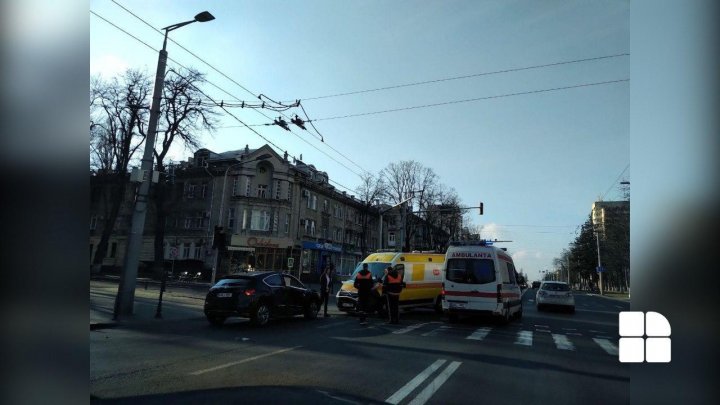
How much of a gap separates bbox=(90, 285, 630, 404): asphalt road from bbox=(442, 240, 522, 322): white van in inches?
73.6

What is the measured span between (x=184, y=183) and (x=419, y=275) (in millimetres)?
35756

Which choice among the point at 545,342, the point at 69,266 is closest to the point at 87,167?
the point at 69,266

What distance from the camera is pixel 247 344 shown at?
9016 millimetres

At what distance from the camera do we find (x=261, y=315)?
12.4 meters

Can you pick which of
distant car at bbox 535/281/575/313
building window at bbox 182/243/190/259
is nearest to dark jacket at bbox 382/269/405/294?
distant car at bbox 535/281/575/313

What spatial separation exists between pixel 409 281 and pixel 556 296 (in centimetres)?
927

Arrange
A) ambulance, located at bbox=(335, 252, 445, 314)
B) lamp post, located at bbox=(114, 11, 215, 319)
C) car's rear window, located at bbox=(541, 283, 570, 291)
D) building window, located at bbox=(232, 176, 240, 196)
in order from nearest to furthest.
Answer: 1. lamp post, located at bbox=(114, 11, 215, 319)
2. ambulance, located at bbox=(335, 252, 445, 314)
3. car's rear window, located at bbox=(541, 283, 570, 291)
4. building window, located at bbox=(232, 176, 240, 196)

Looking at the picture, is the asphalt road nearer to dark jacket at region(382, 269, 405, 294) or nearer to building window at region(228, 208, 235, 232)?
dark jacket at region(382, 269, 405, 294)

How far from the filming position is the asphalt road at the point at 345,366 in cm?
539

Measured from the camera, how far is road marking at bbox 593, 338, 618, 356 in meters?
9.63

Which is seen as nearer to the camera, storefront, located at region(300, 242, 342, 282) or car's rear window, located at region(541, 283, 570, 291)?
car's rear window, located at region(541, 283, 570, 291)

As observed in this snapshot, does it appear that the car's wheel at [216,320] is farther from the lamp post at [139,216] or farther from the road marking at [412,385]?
the road marking at [412,385]

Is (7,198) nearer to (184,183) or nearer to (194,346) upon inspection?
(194,346)

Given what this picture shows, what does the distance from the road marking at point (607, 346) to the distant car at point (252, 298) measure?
28.4 feet
